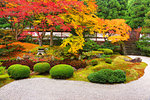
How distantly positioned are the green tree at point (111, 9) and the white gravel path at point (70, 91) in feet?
45.1

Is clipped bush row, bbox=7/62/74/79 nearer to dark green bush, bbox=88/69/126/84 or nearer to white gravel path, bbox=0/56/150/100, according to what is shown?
white gravel path, bbox=0/56/150/100

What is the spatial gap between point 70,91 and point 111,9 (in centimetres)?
1627

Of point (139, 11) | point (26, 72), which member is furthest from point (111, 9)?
point (26, 72)

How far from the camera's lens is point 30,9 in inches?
346

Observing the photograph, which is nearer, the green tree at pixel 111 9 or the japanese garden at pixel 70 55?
the japanese garden at pixel 70 55

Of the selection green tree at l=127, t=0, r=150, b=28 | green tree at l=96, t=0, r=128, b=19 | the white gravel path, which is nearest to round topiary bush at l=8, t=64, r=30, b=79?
the white gravel path

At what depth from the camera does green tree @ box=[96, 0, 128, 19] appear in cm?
1783

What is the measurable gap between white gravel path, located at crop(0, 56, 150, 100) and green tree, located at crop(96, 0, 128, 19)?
45.1ft

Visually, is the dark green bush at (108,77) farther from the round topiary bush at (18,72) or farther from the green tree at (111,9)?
the green tree at (111,9)

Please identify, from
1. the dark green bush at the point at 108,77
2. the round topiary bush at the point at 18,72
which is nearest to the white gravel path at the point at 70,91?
the dark green bush at the point at 108,77

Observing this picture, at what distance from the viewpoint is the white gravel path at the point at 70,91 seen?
A: 4418 millimetres

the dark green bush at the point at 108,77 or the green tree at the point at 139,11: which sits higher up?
the green tree at the point at 139,11

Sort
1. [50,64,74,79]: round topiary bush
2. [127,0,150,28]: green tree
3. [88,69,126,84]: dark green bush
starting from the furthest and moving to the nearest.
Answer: [127,0,150,28]: green tree → [50,64,74,79]: round topiary bush → [88,69,126,84]: dark green bush

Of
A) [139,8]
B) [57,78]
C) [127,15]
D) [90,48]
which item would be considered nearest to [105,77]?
[57,78]
